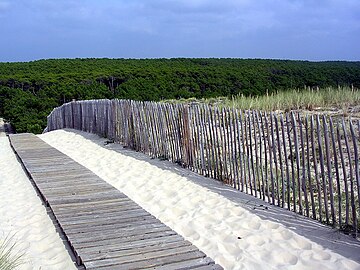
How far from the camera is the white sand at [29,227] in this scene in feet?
14.2

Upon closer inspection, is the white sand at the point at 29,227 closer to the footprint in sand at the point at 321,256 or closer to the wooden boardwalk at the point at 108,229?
the wooden boardwalk at the point at 108,229

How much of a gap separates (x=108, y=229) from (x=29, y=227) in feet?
4.01

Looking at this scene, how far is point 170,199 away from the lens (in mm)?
6344

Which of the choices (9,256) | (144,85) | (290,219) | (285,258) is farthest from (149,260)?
(144,85)

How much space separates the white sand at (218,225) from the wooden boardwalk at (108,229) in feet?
1.16

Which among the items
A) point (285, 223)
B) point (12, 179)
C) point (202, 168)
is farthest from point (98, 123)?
point (285, 223)

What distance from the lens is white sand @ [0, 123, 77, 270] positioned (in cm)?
433

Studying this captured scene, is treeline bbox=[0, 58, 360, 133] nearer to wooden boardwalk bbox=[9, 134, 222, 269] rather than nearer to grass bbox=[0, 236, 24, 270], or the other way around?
wooden boardwalk bbox=[9, 134, 222, 269]

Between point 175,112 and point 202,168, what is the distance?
137 cm

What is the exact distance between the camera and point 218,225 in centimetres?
518

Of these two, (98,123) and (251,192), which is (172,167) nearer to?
(251,192)

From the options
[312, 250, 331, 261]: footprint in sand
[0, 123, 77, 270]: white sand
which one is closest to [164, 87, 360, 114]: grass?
[0, 123, 77, 270]: white sand

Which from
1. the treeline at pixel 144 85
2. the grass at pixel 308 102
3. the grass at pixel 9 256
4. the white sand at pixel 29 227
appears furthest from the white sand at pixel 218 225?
the treeline at pixel 144 85

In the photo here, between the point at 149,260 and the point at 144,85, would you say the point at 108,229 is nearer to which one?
the point at 149,260
